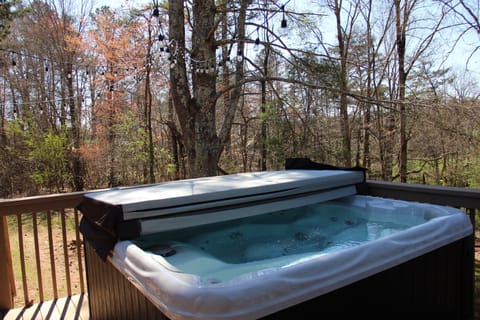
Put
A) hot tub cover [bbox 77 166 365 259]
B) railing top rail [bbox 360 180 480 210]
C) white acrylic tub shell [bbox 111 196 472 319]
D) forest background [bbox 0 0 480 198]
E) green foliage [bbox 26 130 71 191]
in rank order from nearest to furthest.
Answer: white acrylic tub shell [bbox 111 196 472 319], hot tub cover [bbox 77 166 365 259], railing top rail [bbox 360 180 480 210], forest background [bbox 0 0 480 198], green foliage [bbox 26 130 71 191]

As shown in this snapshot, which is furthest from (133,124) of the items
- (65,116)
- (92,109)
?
(65,116)

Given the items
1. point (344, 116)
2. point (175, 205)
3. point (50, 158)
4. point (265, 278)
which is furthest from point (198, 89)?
point (50, 158)

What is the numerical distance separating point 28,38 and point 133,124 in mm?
4004

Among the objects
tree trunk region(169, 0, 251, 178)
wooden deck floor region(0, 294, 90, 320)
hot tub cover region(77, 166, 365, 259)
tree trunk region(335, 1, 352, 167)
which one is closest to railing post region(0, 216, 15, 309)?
wooden deck floor region(0, 294, 90, 320)

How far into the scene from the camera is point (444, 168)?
746 centimetres

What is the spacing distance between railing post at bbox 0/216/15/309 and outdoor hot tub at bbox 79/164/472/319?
0.68 metres

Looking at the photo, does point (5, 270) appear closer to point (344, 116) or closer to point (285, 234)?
point (285, 234)

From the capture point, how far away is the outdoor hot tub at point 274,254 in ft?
3.48

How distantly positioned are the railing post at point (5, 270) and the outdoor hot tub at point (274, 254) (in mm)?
677

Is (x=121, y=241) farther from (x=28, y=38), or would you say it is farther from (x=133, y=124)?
(x=28, y=38)

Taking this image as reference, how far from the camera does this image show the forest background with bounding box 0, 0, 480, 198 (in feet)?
18.2

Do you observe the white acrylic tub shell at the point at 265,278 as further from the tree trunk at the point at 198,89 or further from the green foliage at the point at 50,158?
the green foliage at the point at 50,158

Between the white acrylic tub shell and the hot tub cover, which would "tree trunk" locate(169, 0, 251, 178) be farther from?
the white acrylic tub shell

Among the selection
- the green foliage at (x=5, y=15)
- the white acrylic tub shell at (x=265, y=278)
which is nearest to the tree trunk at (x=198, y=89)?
the white acrylic tub shell at (x=265, y=278)
